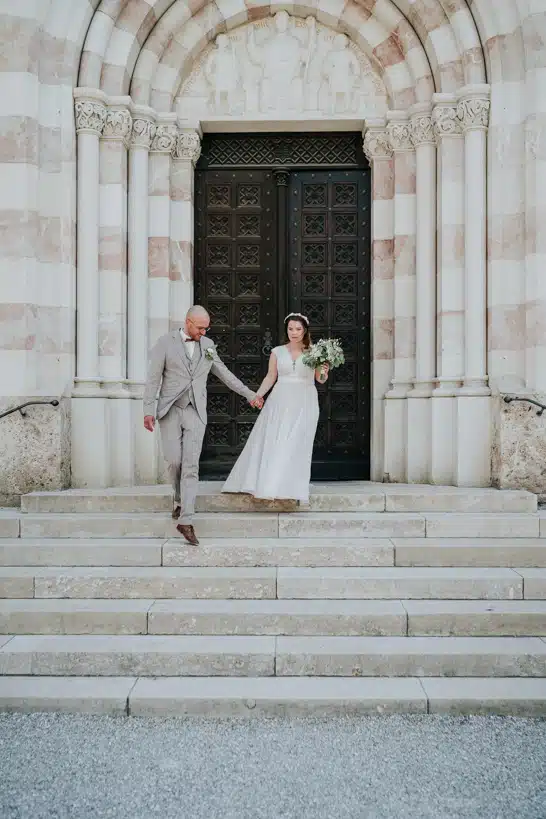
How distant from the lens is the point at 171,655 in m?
4.87

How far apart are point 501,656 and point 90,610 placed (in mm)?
2819

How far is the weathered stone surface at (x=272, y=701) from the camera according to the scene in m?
4.44

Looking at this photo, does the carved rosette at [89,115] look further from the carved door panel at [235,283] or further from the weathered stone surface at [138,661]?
the weathered stone surface at [138,661]

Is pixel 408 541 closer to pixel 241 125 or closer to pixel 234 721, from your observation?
pixel 234 721

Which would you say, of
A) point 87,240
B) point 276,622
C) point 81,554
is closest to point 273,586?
point 276,622

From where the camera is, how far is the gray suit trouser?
19.6ft

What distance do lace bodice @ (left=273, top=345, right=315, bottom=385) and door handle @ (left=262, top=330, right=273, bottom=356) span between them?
1.63 metres

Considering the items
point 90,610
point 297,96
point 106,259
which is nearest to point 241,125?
point 297,96

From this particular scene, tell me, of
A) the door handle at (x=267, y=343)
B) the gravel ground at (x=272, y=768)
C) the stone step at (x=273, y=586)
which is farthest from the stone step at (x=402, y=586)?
the door handle at (x=267, y=343)

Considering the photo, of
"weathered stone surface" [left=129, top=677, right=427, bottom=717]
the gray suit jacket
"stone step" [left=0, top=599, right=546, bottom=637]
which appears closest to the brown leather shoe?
"stone step" [left=0, top=599, right=546, bottom=637]

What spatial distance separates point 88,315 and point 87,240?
768mm

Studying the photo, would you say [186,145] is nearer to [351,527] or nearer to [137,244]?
[137,244]

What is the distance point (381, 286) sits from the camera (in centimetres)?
834

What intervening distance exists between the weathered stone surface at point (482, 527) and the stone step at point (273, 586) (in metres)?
0.65
